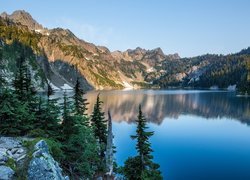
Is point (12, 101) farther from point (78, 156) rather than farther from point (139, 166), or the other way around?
point (139, 166)

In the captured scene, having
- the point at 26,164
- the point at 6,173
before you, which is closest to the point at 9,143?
the point at 26,164

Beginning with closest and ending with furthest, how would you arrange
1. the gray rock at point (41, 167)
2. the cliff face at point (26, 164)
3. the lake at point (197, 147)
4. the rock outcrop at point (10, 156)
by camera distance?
the rock outcrop at point (10, 156), the cliff face at point (26, 164), the gray rock at point (41, 167), the lake at point (197, 147)

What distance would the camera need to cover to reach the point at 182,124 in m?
69.1

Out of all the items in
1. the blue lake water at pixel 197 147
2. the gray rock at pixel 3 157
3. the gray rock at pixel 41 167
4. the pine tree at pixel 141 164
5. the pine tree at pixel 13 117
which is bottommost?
the blue lake water at pixel 197 147

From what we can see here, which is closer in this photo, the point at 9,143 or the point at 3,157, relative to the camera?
the point at 3,157

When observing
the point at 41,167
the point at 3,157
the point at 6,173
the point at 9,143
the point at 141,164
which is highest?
the point at 3,157

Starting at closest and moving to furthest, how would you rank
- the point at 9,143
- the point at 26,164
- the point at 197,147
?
the point at 26,164, the point at 9,143, the point at 197,147

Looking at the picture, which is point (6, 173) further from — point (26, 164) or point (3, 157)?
point (3, 157)

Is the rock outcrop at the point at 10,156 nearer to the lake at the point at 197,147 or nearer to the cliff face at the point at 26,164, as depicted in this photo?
the cliff face at the point at 26,164

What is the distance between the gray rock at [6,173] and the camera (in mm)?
13031

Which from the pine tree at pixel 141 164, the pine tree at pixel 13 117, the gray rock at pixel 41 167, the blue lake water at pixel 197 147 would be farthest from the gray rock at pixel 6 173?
the blue lake water at pixel 197 147

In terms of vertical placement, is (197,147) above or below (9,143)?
below

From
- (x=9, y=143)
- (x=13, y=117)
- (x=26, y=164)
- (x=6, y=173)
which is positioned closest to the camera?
(x=6, y=173)

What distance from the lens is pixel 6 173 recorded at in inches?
522
